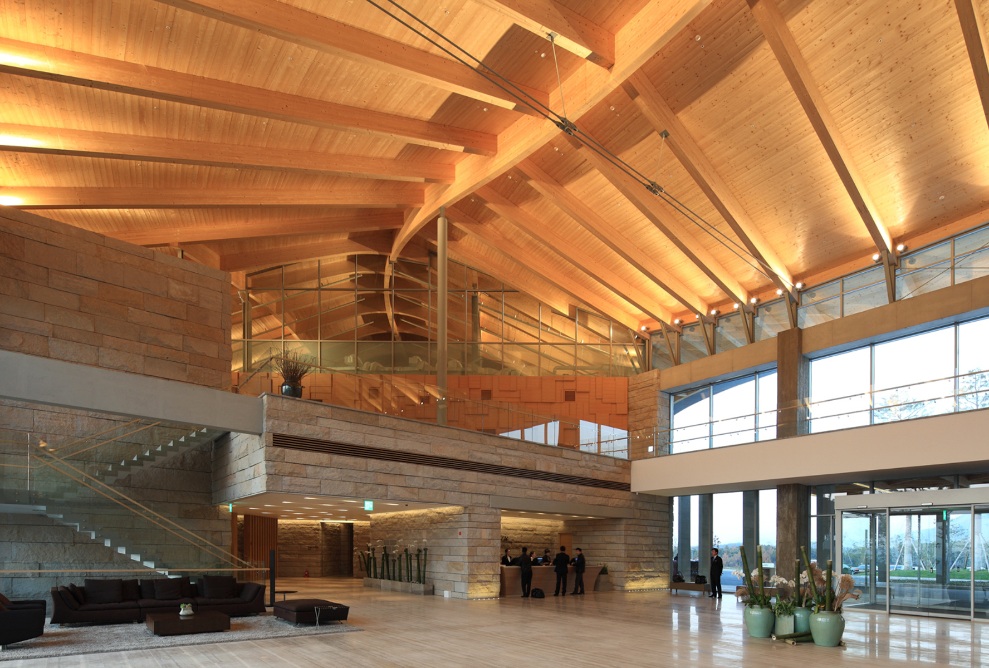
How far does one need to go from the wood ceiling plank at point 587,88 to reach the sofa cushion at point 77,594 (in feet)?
37.0

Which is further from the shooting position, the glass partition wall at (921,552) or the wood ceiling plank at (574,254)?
the wood ceiling plank at (574,254)

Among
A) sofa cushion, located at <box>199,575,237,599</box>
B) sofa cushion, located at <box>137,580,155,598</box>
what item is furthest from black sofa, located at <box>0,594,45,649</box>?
sofa cushion, located at <box>199,575,237,599</box>

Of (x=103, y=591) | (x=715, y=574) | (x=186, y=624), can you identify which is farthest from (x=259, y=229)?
(x=715, y=574)

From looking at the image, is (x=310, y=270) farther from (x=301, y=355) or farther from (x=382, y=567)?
(x=382, y=567)

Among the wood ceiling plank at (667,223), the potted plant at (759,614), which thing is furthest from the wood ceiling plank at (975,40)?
the potted plant at (759,614)

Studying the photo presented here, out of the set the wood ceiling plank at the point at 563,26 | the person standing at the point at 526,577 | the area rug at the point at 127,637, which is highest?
the wood ceiling plank at the point at 563,26

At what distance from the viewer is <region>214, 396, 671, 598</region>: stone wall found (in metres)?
15.4

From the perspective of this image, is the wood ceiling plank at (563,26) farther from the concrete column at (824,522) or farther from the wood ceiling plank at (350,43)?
the concrete column at (824,522)

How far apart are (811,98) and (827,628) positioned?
8383 mm

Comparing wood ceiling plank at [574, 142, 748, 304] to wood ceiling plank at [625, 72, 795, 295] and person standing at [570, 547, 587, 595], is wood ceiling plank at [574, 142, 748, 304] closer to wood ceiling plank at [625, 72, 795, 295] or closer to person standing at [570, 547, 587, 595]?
wood ceiling plank at [625, 72, 795, 295]

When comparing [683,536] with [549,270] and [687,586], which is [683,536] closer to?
[687,586]

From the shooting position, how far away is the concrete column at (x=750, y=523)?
22.0 meters

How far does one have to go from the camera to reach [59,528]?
14648 millimetres

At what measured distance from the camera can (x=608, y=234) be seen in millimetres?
20688
